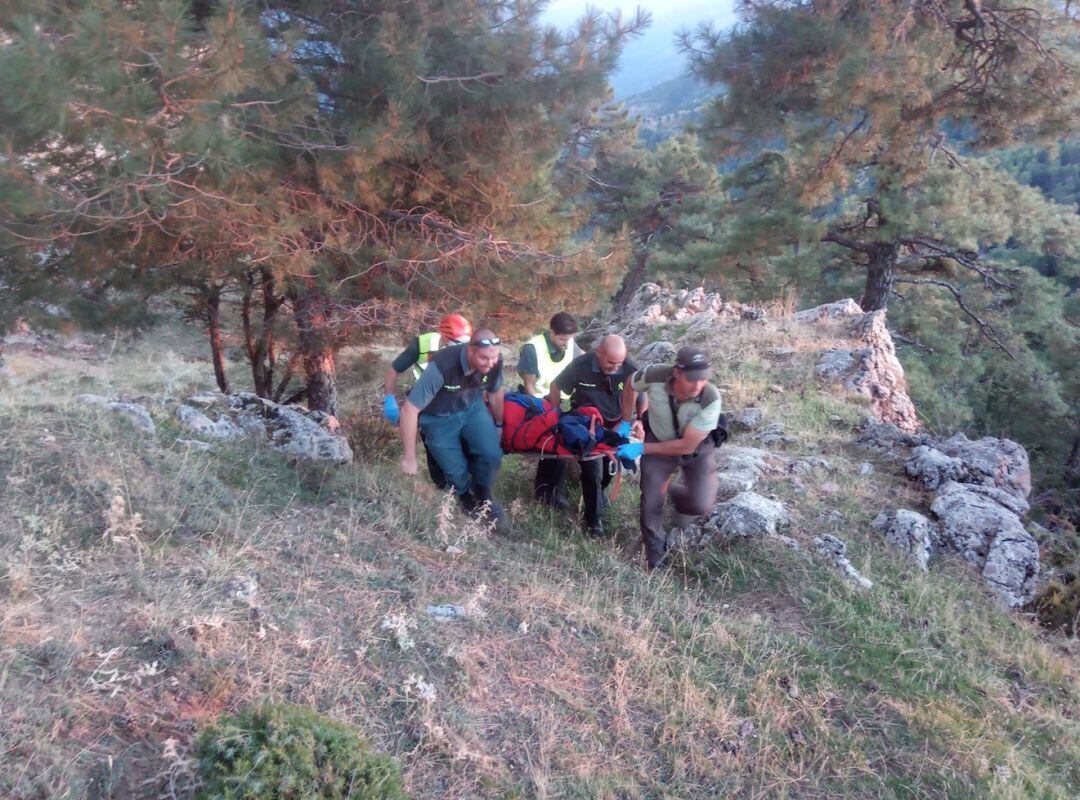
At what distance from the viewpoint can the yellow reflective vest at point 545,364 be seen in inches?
221

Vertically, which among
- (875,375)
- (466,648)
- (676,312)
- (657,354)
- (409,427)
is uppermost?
(409,427)

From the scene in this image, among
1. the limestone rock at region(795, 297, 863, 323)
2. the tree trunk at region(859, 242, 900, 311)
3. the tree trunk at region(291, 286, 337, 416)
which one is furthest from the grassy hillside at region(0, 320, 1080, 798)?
the tree trunk at region(859, 242, 900, 311)

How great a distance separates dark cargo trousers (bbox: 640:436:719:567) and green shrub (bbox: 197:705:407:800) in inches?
108

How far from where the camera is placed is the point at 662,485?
4.81m

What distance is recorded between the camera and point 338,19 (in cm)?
557

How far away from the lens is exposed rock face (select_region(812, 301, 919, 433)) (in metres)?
8.38

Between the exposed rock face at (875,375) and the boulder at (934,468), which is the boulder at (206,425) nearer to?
the boulder at (934,468)

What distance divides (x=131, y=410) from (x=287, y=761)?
381 centimetres

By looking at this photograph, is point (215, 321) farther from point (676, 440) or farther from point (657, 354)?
point (657, 354)

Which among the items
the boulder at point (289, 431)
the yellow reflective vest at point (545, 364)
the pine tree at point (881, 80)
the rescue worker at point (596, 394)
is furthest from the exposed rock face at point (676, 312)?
the boulder at point (289, 431)

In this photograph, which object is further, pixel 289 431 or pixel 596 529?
pixel 289 431

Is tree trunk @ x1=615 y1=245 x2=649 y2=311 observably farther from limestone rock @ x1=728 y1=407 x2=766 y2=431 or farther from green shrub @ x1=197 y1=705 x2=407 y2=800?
green shrub @ x1=197 y1=705 x2=407 y2=800

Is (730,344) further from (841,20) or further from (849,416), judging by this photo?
(841,20)

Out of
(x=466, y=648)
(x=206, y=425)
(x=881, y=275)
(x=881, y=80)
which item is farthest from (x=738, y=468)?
(x=881, y=275)
